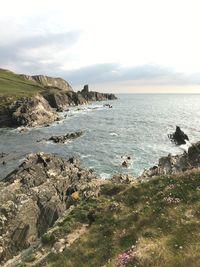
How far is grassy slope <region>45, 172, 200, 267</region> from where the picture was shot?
16.2 m

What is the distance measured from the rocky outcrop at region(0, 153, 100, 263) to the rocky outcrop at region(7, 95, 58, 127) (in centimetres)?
7174

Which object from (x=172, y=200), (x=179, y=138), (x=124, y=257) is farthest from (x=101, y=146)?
(x=124, y=257)

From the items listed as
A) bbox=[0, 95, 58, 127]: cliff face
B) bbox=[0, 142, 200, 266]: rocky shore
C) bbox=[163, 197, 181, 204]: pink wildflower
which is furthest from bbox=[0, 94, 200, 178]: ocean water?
bbox=[163, 197, 181, 204]: pink wildflower

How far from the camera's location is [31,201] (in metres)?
32.0

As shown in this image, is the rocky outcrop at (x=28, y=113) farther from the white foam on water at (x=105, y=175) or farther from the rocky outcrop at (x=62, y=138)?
the white foam on water at (x=105, y=175)

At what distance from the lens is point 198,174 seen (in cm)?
2400

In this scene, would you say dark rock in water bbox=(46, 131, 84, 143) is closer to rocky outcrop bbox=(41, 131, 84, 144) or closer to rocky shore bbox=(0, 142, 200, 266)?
rocky outcrop bbox=(41, 131, 84, 144)

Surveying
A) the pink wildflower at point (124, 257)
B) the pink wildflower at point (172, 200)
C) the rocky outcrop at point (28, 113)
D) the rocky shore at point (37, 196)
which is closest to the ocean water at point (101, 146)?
the rocky outcrop at point (28, 113)

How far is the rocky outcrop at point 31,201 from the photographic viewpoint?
91.5ft

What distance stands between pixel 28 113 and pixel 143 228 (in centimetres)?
10307

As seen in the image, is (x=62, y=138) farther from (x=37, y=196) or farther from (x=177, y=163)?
(x=37, y=196)

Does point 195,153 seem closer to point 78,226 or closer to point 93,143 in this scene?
point 78,226

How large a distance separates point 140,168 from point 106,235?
42174 mm

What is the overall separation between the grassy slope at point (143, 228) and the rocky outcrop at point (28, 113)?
91.9m
